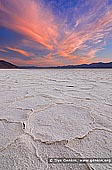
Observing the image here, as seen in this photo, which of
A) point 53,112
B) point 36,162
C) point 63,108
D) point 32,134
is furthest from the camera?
point 63,108

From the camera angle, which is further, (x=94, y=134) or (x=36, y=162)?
(x=94, y=134)

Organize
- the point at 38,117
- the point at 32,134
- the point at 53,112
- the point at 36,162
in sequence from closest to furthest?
the point at 36,162 < the point at 32,134 < the point at 38,117 < the point at 53,112

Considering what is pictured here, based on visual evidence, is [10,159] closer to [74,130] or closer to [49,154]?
[49,154]

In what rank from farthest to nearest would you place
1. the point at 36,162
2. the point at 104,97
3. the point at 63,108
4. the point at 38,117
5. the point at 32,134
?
the point at 104,97
the point at 63,108
the point at 38,117
the point at 32,134
the point at 36,162

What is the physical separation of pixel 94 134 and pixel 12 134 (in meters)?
0.55

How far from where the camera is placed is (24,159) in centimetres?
87

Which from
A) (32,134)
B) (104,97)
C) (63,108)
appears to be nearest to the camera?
(32,134)

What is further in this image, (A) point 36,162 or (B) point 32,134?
(B) point 32,134

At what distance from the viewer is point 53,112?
58.6 inches

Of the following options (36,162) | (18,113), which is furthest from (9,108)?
(36,162)

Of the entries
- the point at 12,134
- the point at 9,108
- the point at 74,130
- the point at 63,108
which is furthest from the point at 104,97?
the point at 12,134

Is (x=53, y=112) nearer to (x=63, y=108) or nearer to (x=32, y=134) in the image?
(x=63, y=108)

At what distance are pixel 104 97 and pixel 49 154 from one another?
1.31 m

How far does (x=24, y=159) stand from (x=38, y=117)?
52 centimetres
